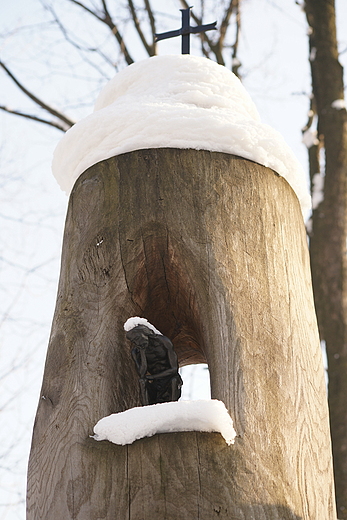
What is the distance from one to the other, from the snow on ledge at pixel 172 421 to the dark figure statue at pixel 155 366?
1.08 ft

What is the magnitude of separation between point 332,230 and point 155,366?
10.1 feet

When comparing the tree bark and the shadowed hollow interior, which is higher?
the tree bark

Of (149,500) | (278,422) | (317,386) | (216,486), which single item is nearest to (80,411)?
(149,500)

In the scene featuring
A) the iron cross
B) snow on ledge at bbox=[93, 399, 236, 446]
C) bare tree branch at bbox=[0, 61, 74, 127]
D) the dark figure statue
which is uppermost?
bare tree branch at bbox=[0, 61, 74, 127]

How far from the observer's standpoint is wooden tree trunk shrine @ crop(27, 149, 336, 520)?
6.10ft

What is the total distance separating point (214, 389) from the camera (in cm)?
205

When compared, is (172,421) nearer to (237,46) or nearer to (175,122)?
(175,122)

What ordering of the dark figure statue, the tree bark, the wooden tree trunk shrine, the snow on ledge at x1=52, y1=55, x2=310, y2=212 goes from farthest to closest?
the tree bark
the snow on ledge at x1=52, y1=55, x2=310, y2=212
the dark figure statue
the wooden tree trunk shrine

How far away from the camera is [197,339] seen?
259 cm

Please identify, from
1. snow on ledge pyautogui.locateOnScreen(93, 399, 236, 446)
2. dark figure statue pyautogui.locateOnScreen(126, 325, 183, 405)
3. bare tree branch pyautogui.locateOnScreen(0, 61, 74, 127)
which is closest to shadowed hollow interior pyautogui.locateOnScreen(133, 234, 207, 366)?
dark figure statue pyautogui.locateOnScreen(126, 325, 183, 405)

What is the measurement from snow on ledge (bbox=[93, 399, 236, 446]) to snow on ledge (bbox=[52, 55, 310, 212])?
0.99 meters

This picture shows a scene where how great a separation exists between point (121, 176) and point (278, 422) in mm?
1091

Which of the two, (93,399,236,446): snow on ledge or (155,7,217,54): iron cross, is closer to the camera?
(93,399,236,446): snow on ledge

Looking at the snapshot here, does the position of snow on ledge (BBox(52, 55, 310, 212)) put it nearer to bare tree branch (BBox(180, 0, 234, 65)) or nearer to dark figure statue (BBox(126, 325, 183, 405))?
dark figure statue (BBox(126, 325, 183, 405))
